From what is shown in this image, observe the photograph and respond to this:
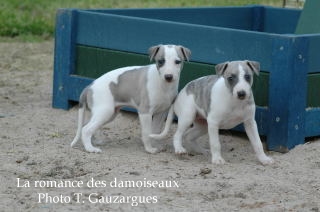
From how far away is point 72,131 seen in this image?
273 inches

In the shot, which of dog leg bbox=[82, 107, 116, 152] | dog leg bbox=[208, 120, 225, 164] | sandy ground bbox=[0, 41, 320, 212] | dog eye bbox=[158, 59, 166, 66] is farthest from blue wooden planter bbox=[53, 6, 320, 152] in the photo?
dog leg bbox=[82, 107, 116, 152]

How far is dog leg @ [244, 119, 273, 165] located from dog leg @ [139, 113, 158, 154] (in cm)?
72

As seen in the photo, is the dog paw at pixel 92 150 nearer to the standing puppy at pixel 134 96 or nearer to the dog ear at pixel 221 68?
the standing puppy at pixel 134 96

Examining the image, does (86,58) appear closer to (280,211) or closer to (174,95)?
(174,95)

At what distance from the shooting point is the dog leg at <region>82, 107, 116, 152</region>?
6.20 m

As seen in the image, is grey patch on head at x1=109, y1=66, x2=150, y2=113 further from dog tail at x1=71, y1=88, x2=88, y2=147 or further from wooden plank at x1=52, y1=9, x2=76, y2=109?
wooden plank at x1=52, y1=9, x2=76, y2=109

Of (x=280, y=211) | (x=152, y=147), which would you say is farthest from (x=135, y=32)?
(x=280, y=211)

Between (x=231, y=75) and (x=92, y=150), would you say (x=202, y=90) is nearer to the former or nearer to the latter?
(x=231, y=75)

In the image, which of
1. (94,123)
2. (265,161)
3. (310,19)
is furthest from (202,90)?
(310,19)

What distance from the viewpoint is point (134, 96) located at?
6.20 meters

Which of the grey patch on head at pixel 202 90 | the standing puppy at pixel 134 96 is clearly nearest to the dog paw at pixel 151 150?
A: the standing puppy at pixel 134 96

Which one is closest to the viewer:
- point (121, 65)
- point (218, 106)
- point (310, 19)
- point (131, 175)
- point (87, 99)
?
point (131, 175)

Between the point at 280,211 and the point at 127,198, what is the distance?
91 cm

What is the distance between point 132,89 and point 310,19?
7.42 feet
